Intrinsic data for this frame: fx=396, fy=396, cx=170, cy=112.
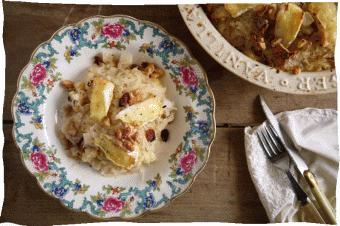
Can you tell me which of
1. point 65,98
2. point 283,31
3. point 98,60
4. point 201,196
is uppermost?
point 283,31

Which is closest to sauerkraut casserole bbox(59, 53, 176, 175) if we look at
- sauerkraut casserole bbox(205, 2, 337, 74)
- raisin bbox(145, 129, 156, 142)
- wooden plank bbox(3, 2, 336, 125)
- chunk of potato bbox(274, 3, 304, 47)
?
raisin bbox(145, 129, 156, 142)

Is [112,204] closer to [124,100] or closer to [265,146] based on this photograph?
[124,100]

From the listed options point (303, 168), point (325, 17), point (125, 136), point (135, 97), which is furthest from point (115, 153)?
point (325, 17)

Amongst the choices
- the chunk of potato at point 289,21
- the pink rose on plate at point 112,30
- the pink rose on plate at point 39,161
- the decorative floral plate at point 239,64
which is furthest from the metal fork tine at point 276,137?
the pink rose on plate at point 39,161

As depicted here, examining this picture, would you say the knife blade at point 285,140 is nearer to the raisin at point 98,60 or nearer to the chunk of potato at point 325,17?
the chunk of potato at point 325,17

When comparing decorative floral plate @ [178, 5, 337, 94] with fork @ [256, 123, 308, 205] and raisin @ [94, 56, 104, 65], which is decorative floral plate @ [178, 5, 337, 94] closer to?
fork @ [256, 123, 308, 205]

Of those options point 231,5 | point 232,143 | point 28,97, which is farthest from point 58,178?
point 231,5
